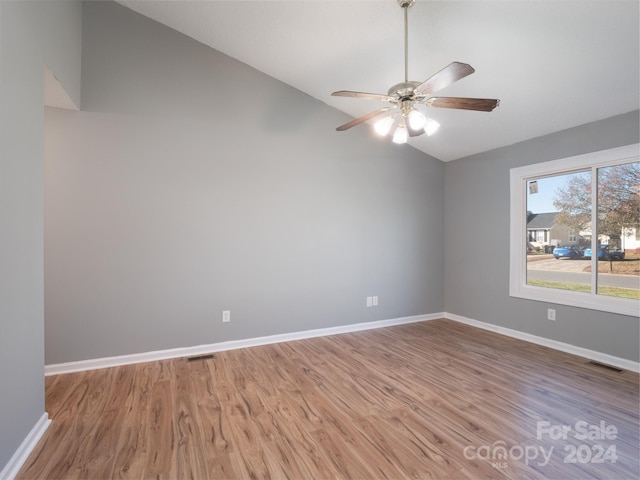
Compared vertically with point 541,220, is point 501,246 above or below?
below

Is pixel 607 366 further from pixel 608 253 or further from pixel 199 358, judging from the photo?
pixel 199 358

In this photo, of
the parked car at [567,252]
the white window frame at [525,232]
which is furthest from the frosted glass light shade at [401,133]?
the parked car at [567,252]

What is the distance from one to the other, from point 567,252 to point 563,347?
41.1 inches

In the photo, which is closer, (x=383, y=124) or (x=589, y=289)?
(x=383, y=124)

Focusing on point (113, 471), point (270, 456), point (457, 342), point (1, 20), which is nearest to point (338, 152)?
point (457, 342)

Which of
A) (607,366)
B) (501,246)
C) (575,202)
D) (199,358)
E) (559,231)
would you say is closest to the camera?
(607,366)

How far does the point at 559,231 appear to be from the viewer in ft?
11.4

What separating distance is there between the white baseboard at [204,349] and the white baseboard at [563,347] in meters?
0.88

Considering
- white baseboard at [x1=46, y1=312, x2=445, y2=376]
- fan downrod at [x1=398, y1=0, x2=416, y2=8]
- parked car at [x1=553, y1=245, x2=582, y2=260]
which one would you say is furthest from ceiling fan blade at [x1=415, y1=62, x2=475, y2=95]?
white baseboard at [x1=46, y1=312, x2=445, y2=376]

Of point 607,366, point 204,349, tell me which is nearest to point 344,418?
point 204,349

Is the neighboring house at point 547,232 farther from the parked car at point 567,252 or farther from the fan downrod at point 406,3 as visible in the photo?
the fan downrod at point 406,3

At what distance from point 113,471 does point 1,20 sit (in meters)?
2.32

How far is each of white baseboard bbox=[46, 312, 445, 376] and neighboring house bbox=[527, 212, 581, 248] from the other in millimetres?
1850

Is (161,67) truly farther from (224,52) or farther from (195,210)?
(195,210)
